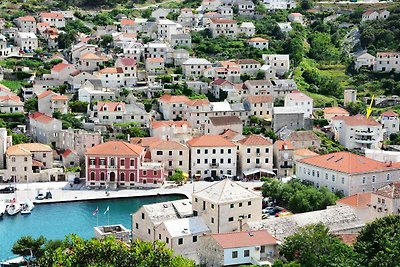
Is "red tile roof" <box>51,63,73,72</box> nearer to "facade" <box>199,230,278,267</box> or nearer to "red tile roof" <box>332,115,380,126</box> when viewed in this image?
"red tile roof" <box>332,115,380,126</box>

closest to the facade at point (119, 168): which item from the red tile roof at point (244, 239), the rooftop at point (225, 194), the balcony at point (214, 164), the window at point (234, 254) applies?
the balcony at point (214, 164)

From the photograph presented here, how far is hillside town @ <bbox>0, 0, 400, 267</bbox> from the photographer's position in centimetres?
3441

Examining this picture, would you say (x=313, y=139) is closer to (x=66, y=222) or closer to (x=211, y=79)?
(x=211, y=79)

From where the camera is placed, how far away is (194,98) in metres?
56.8

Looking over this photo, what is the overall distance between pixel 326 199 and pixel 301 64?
28.8 m

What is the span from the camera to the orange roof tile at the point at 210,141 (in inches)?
1901

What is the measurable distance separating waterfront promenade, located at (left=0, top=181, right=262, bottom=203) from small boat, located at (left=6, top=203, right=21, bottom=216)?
1383 mm

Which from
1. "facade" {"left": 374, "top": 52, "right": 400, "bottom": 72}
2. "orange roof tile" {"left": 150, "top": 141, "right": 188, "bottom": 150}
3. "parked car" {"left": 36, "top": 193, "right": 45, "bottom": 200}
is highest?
"facade" {"left": 374, "top": 52, "right": 400, "bottom": 72}

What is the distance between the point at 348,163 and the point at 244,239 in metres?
12.9

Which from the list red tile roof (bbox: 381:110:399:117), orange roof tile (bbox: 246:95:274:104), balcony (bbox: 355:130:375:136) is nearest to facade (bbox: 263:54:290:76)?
orange roof tile (bbox: 246:95:274:104)

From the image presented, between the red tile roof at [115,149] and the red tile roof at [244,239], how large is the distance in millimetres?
15552

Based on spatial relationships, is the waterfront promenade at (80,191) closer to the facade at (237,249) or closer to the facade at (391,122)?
the facade at (391,122)

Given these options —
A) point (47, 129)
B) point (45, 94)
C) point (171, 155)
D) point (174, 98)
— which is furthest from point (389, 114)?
point (45, 94)

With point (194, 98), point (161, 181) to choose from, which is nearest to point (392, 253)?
point (161, 181)
